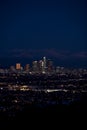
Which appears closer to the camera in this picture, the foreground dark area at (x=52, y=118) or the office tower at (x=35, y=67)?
the foreground dark area at (x=52, y=118)

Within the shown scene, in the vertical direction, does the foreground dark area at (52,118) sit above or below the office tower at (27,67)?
below

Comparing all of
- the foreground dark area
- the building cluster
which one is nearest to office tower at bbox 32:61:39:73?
the building cluster

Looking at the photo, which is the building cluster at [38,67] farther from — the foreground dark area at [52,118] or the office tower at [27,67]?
the foreground dark area at [52,118]

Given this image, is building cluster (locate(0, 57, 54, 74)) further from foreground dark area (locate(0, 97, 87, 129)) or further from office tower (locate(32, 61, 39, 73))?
foreground dark area (locate(0, 97, 87, 129))

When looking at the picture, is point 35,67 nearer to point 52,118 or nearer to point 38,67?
point 38,67

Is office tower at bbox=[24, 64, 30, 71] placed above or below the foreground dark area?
above

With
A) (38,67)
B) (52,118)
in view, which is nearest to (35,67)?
(38,67)

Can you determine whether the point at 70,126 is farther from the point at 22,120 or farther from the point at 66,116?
the point at 22,120

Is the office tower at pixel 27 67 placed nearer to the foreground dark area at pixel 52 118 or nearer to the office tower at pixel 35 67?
the office tower at pixel 35 67

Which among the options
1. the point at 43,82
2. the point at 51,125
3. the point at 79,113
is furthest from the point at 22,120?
the point at 43,82

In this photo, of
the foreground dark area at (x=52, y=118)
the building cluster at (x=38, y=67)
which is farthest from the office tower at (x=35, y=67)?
the foreground dark area at (x=52, y=118)

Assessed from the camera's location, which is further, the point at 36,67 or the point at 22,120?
the point at 36,67
